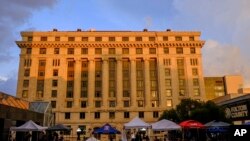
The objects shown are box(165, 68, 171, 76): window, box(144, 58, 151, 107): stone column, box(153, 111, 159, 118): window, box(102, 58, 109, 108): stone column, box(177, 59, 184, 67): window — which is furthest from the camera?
box(177, 59, 184, 67): window

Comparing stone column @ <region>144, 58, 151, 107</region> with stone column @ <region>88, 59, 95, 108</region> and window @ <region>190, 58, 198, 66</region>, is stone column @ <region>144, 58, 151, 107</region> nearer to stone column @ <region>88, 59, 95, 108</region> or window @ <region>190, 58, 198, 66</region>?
window @ <region>190, 58, 198, 66</region>

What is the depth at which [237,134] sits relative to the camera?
26.2 ft

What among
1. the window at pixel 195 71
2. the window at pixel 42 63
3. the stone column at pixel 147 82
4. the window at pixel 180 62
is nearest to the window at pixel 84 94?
the window at pixel 42 63

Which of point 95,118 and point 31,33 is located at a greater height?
point 31,33

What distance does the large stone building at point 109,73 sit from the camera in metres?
85.1

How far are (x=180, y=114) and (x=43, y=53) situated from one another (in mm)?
49318

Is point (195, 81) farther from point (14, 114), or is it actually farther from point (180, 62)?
point (14, 114)

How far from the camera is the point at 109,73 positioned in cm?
8988

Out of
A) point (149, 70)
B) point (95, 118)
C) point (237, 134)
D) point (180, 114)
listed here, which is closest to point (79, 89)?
point (95, 118)

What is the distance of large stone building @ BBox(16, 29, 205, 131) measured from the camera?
85.1 meters

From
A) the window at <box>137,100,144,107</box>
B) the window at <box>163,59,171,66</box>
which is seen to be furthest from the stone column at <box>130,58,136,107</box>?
the window at <box>163,59,171,66</box>

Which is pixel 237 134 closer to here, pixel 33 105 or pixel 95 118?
pixel 33 105

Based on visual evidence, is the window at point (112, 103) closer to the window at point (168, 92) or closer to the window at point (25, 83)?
the window at point (168, 92)

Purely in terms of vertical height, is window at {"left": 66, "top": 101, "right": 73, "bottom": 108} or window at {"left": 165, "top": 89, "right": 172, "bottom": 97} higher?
window at {"left": 165, "top": 89, "right": 172, "bottom": 97}
